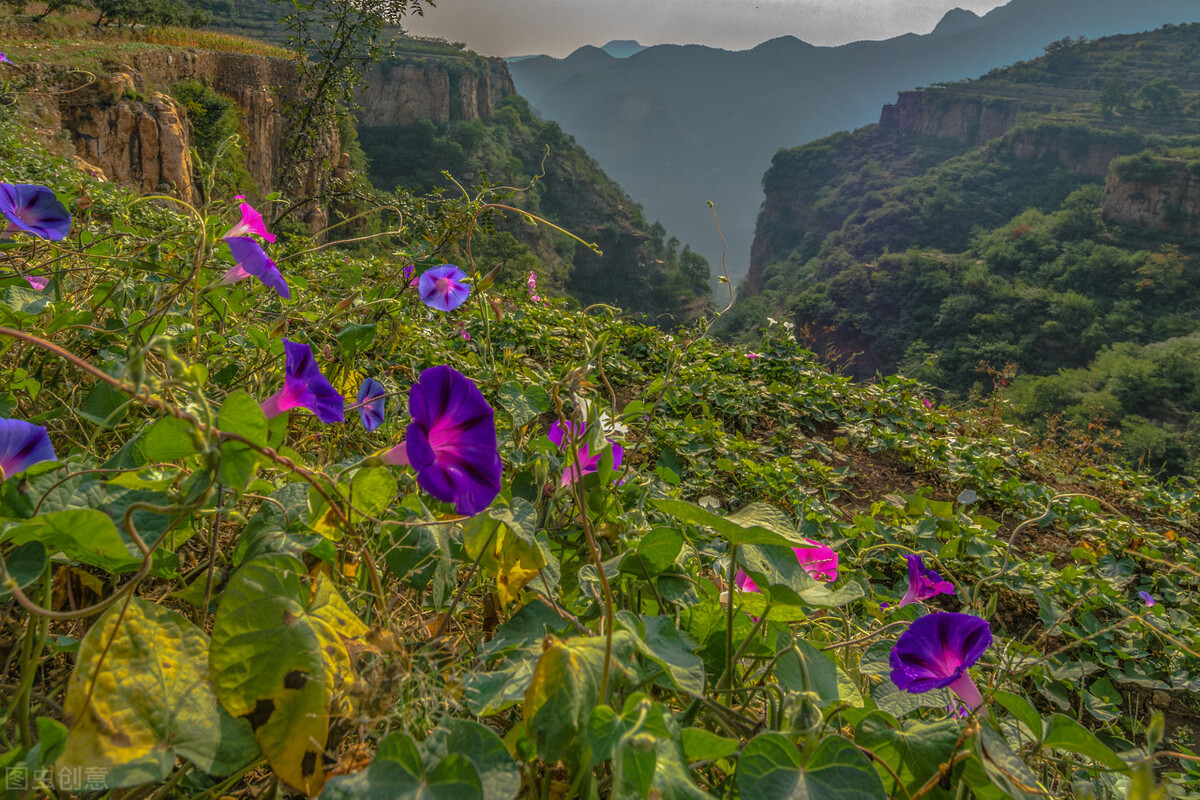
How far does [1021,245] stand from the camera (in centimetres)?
2677

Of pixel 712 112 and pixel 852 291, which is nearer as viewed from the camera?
pixel 852 291

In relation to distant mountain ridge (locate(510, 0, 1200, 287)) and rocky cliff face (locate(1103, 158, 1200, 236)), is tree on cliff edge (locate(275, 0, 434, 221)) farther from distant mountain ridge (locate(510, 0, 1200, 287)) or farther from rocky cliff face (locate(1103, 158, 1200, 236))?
distant mountain ridge (locate(510, 0, 1200, 287))

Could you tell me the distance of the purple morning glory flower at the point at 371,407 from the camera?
2.34 ft

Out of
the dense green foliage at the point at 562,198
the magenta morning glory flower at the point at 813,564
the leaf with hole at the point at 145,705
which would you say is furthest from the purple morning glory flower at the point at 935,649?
the dense green foliage at the point at 562,198

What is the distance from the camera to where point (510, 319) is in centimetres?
252

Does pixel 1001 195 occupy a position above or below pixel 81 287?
above

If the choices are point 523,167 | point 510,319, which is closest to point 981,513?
point 510,319

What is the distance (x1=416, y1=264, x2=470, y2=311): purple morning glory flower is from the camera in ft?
3.48

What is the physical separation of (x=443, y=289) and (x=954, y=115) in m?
50.9

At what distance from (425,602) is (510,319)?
199 cm

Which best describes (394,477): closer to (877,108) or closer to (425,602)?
(425,602)

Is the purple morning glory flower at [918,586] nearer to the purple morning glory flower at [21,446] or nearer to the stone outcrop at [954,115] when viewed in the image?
the purple morning glory flower at [21,446]

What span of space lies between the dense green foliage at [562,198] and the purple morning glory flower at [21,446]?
94.2ft

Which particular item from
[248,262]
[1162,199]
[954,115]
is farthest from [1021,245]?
[248,262]
